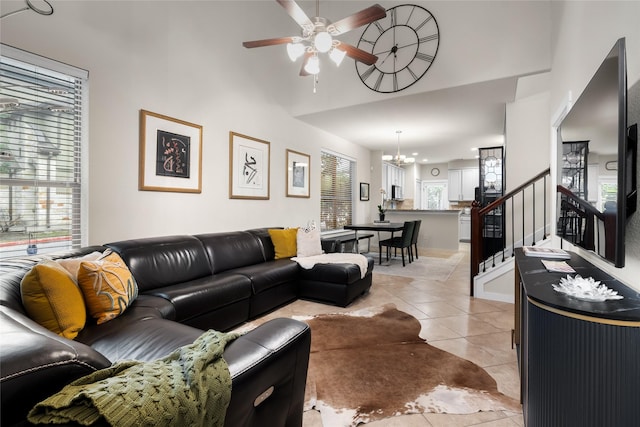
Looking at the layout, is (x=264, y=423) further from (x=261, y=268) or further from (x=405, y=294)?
(x=405, y=294)

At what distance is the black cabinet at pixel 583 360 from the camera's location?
2.99ft

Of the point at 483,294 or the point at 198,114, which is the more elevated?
the point at 198,114

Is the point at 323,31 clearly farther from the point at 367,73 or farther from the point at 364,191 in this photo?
the point at 364,191

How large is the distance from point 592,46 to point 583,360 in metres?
1.86

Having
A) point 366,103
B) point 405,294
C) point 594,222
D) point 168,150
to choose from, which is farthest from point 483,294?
point 168,150

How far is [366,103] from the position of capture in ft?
14.3

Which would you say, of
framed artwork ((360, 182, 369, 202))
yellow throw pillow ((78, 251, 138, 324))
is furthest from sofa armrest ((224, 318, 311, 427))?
framed artwork ((360, 182, 369, 202))

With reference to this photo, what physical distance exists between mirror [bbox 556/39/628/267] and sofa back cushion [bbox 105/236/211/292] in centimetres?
297

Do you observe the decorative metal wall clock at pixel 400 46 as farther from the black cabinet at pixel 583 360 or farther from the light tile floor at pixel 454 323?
→ the black cabinet at pixel 583 360

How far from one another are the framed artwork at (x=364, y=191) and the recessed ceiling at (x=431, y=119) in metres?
0.95

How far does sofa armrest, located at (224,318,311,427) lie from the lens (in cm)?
88

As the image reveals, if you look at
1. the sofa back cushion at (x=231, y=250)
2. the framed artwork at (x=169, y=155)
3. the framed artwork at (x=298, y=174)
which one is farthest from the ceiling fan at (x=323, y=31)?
the framed artwork at (x=298, y=174)

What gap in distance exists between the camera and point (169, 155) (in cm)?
326

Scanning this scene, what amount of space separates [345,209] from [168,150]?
4395 millimetres
